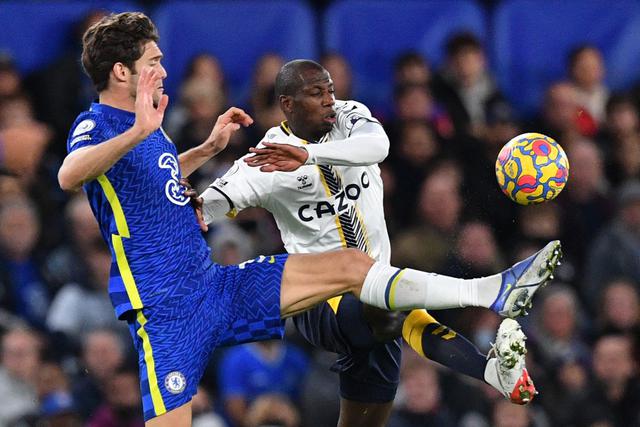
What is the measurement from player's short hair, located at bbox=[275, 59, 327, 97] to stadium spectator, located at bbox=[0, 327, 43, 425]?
3.43 meters

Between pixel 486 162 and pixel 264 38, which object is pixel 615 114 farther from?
pixel 264 38

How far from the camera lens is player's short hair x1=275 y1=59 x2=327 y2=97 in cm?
780

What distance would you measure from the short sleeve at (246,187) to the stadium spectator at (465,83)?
15.6ft

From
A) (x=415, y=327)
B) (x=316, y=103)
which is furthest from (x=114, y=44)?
(x=415, y=327)

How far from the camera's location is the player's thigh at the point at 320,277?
23.6 feet

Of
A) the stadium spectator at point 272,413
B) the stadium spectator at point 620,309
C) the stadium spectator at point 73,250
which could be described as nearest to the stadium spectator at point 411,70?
the stadium spectator at point 620,309

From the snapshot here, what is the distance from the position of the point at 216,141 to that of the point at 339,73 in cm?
428

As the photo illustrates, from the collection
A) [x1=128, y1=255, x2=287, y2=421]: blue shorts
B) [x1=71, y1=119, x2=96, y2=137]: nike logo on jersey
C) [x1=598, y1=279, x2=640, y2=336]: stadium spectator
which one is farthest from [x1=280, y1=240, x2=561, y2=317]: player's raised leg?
[x1=598, y1=279, x2=640, y2=336]: stadium spectator

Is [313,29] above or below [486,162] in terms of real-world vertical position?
above

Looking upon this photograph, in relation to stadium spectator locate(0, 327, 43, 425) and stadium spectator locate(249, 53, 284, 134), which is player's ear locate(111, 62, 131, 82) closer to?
stadium spectator locate(0, 327, 43, 425)

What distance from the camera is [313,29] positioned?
12938 mm

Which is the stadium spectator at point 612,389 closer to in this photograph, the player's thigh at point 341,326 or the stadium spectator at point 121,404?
the stadium spectator at point 121,404

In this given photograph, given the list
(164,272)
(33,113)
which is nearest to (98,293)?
(33,113)

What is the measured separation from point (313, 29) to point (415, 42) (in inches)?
37.0
